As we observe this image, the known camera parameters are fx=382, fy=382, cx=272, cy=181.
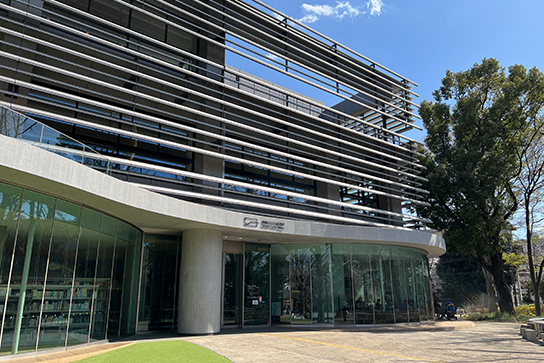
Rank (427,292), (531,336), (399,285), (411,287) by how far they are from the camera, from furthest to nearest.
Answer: (427,292) < (411,287) < (399,285) < (531,336)

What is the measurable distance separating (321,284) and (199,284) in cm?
653

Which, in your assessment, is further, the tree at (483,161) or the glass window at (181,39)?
the tree at (483,161)

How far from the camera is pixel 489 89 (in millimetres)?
27266

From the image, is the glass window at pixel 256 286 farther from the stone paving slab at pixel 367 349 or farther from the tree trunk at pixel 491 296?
A: the tree trunk at pixel 491 296

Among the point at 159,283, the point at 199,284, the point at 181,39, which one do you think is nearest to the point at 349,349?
the point at 199,284

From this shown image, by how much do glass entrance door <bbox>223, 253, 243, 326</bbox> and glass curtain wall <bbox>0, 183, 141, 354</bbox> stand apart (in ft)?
19.2

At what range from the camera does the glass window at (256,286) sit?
60.7 feet

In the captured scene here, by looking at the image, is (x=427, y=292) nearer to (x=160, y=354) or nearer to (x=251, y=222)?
(x=251, y=222)

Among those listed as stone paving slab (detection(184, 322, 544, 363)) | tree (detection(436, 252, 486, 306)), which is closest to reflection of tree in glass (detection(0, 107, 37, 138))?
stone paving slab (detection(184, 322, 544, 363))

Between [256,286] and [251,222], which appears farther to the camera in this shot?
[256,286]

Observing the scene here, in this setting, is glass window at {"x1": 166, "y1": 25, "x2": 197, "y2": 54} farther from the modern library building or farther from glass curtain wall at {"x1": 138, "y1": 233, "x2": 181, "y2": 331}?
glass curtain wall at {"x1": 138, "y1": 233, "x2": 181, "y2": 331}

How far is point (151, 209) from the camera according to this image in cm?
1301

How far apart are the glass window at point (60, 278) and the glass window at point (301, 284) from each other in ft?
33.6

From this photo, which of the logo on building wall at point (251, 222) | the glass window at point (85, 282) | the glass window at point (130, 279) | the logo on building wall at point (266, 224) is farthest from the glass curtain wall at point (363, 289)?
the glass window at point (85, 282)
